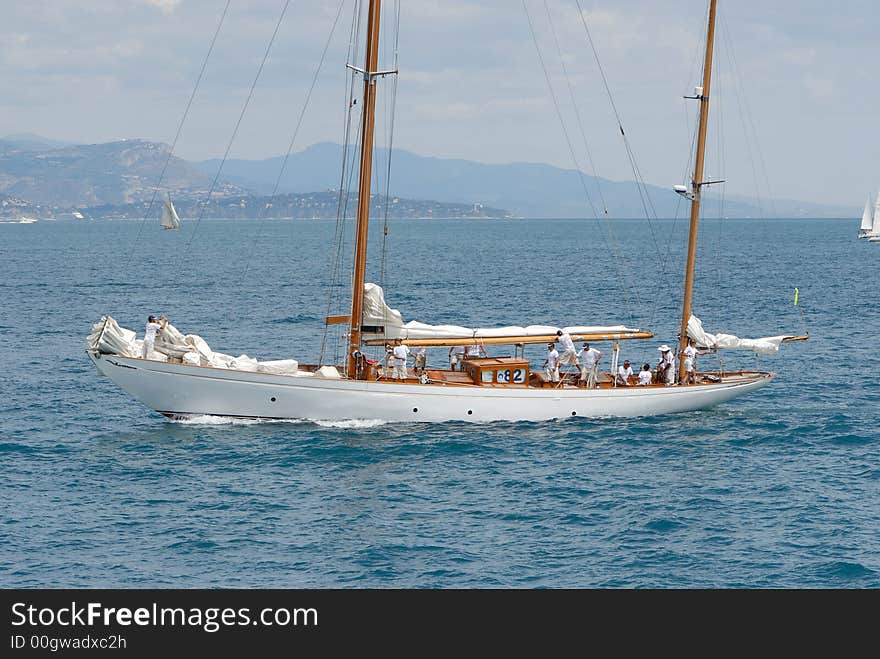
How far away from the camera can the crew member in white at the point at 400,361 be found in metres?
42.8

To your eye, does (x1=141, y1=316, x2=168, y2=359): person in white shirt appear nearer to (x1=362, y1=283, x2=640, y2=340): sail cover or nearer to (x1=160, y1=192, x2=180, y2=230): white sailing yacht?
(x1=362, y1=283, x2=640, y2=340): sail cover

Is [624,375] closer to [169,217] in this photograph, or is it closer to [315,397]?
[315,397]

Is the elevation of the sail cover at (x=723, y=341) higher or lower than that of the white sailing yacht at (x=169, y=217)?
lower

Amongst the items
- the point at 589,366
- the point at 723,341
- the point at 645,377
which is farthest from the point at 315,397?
the point at 723,341

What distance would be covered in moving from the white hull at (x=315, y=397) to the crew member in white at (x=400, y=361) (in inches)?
36.7

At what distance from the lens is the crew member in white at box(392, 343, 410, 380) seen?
140ft

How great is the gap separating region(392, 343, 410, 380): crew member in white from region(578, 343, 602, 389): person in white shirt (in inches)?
300

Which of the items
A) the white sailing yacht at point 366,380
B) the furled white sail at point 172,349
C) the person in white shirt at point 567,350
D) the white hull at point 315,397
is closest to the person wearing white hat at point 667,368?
the white sailing yacht at point 366,380

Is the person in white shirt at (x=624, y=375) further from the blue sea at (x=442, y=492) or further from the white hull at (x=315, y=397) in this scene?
the blue sea at (x=442, y=492)

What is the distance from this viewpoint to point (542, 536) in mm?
31750
